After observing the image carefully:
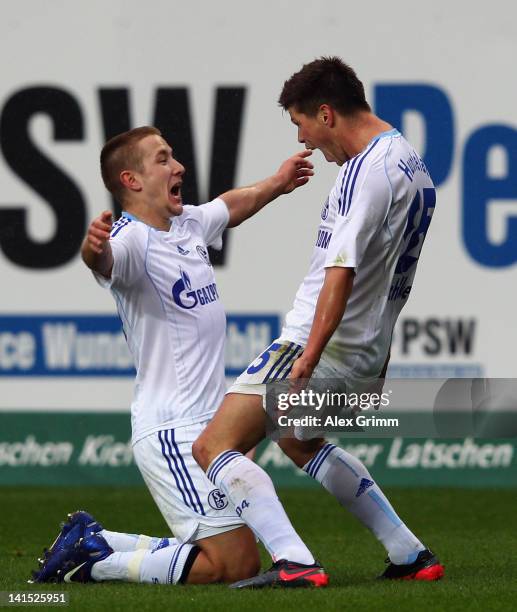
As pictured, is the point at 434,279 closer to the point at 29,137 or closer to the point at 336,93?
the point at 29,137

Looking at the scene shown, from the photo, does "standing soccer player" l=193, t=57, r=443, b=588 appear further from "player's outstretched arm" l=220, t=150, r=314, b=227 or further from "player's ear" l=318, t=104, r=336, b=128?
"player's outstretched arm" l=220, t=150, r=314, b=227

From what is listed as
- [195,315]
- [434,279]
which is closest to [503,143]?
[434,279]

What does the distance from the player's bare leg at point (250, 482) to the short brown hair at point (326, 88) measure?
1182 mm

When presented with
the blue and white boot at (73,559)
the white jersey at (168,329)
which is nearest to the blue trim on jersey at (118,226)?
the white jersey at (168,329)

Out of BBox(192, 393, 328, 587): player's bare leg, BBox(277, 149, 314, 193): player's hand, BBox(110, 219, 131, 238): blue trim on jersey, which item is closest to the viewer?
BBox(192, 393, 328, 587): player's bare leg

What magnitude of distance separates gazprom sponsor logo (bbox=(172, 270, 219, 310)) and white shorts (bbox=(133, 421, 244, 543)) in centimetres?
52

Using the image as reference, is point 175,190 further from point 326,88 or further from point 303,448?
point 303,448

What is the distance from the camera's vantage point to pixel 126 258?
20.3ft

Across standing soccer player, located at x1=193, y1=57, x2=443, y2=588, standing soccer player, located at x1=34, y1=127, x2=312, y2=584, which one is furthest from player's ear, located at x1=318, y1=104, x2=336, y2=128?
standing soccer player, located at x1=34, y1=127, x2=312, y2=584

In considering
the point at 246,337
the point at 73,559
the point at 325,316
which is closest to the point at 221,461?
the point at 325,316

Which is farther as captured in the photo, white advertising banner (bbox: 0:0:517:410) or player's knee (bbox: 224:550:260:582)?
white advertising banner (bbox: 0:0:517:410)

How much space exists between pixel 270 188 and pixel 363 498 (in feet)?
5.36

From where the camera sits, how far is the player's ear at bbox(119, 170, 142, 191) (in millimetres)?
6504

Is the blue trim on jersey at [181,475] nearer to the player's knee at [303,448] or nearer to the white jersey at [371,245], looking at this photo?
the player's knee at [303,448]
